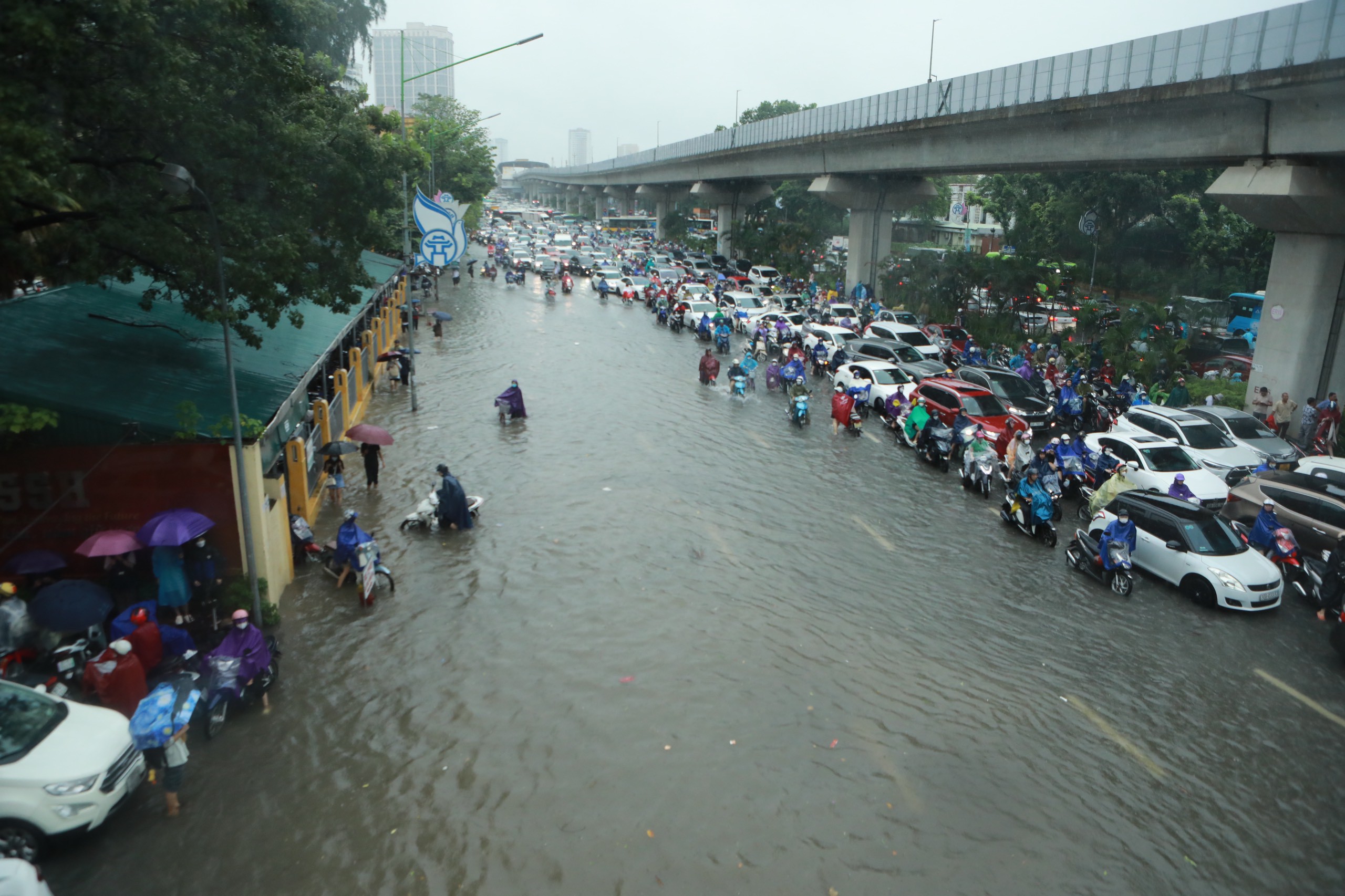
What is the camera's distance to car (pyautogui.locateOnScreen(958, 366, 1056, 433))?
74.1 ft

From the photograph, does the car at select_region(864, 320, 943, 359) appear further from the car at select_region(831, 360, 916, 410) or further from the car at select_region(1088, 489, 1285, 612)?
the car at select_region(1088, 489, 1285, 612)

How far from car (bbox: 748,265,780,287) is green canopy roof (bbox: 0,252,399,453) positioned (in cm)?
3949

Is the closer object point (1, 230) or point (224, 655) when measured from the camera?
point (224, 655)

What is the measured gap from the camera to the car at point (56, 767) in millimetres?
7074

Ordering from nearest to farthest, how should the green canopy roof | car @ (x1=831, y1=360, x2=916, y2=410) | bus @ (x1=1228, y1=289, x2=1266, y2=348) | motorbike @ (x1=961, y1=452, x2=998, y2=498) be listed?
the green canopy roof
motorbike @ (x1=961, y1=452, x2=998, y2=498)
car @ (x1=831, y1=360, x2=916, y2=410)
bus @ (x1=1228, y1=289, x2=1266, y2=348)

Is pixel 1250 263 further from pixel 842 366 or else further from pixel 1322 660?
pixel 1322 660

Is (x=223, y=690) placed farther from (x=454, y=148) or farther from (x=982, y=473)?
(x=454, y=148)

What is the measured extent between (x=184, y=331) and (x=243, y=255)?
4.38 m

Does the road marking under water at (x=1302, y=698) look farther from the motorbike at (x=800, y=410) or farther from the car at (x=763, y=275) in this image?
the car at (x=763, y=275)

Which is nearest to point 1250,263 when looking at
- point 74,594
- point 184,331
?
point 184,331

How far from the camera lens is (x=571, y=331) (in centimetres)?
3812

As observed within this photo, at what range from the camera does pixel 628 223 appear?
129m

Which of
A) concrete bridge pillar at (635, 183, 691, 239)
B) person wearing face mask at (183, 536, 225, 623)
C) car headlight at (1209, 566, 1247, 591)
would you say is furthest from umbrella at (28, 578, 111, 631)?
concrete bridge pillar at (635, 183, 691, 239)

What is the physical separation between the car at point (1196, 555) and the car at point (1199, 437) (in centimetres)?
442
